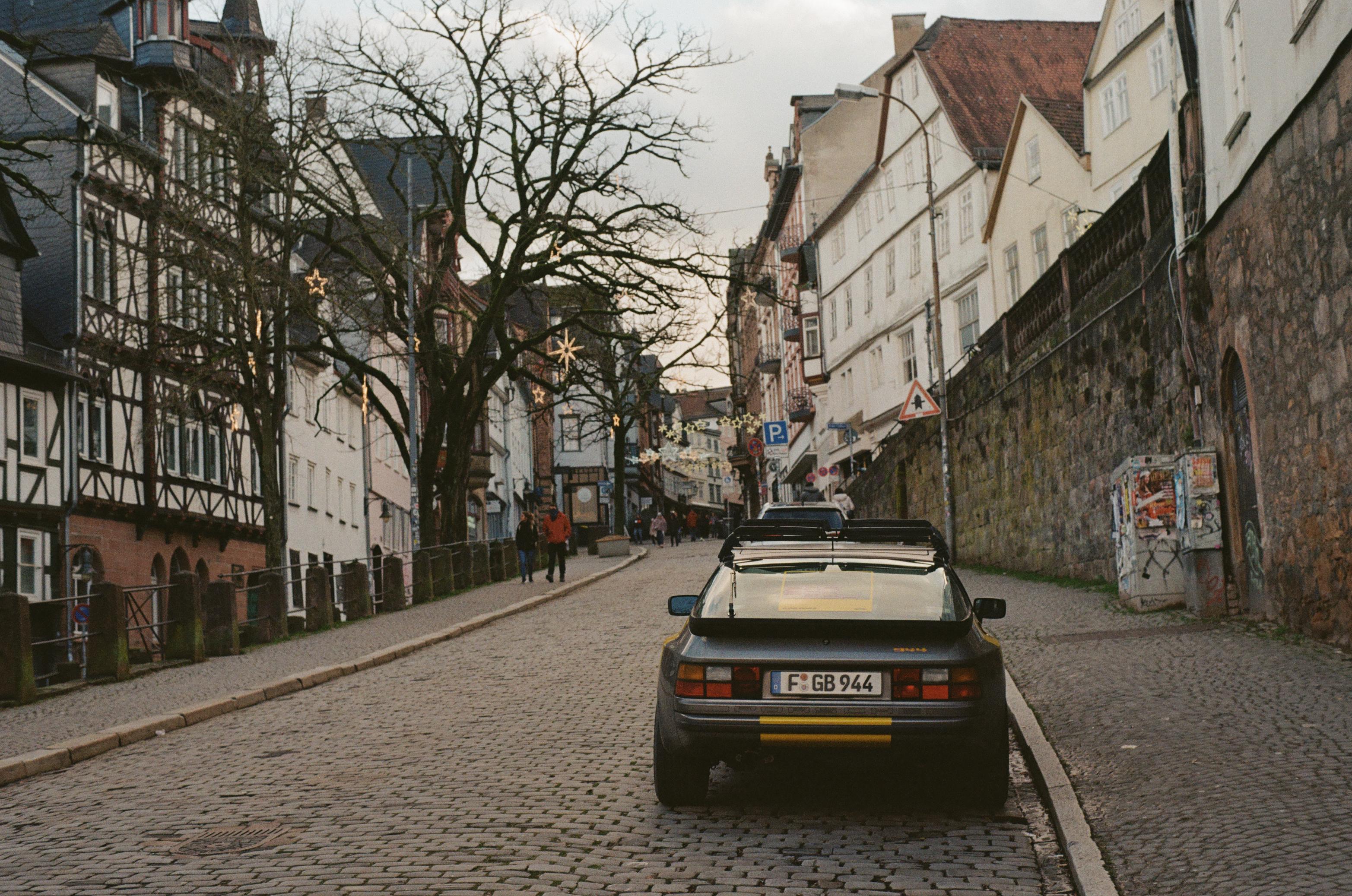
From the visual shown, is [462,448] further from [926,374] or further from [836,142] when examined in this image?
[836,142]

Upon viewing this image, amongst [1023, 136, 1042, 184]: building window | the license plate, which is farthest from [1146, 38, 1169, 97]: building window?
the license plate

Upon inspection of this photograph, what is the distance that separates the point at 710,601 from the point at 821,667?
914 mm

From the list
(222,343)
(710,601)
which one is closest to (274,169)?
(222,343)

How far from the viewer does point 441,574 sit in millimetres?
33031

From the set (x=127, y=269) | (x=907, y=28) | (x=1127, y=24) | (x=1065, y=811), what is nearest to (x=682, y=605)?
(x=1065, y=811)

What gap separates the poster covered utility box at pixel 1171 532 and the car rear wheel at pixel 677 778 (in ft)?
29.4

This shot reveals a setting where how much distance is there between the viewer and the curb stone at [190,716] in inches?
451

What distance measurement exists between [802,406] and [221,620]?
54.8 metres

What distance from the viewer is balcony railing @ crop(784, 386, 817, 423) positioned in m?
72.8

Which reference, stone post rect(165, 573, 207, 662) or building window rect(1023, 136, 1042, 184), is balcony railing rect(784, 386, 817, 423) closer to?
building window rect(1023, 136, 1042, 184)

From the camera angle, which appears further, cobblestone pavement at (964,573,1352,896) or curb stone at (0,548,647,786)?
curb stone at (0,548,647,786)

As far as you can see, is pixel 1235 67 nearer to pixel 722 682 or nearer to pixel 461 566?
pixel 722 682

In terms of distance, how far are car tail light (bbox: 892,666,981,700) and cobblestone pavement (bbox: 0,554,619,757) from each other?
7178mm

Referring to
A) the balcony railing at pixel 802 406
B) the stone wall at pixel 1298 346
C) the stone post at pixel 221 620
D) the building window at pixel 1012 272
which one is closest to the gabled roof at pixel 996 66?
the building window at pixel 1012 272
